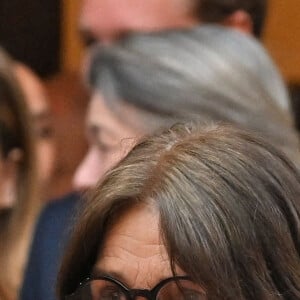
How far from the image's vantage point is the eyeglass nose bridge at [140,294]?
36.7 inches

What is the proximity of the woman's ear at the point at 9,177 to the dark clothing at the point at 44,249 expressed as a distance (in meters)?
0.18

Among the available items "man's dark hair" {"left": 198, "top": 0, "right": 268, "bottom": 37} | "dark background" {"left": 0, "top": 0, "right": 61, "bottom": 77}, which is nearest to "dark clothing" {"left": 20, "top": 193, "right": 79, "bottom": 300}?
"man's dark hair" {"left": 198, "top": 0, "right": 268, "bottom": 37}

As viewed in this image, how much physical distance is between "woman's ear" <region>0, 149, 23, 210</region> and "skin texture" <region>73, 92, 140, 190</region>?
213 millimetres

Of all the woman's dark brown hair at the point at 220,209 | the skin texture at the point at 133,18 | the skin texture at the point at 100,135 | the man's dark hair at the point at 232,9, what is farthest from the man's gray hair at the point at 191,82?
the woman's dark brown hair at the point at 220,209

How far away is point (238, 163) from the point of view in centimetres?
97

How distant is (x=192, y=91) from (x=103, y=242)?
84 cm

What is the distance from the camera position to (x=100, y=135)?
191 cm

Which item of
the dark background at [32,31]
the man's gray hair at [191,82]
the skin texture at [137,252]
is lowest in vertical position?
the dark background at [32,31]

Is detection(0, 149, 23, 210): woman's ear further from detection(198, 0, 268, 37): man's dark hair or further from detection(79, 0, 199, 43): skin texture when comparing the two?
detection(198, 0, 268, 37): man's dark hair

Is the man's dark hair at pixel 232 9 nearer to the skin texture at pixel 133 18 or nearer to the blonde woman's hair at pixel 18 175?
the skin texture at pixel 133 18

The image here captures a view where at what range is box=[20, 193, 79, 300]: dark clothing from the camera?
182cm

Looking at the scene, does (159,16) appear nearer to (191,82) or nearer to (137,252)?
(191,82)

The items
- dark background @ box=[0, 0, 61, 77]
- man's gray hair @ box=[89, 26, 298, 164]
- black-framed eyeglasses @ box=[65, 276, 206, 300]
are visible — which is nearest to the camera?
black-framed eyeglasses @ box=[65, 276, 206, 300]

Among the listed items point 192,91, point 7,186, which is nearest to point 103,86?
point 192,91
